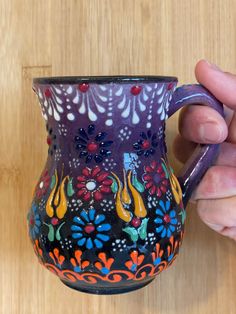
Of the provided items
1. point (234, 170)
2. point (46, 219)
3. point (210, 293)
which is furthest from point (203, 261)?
point (46, 219)

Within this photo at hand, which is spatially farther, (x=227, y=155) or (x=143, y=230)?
(x=227, y=155)

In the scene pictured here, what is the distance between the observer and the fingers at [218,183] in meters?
0.51

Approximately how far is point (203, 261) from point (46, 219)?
0.28 meters

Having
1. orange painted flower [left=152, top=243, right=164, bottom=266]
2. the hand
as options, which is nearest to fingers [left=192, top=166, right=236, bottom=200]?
the hand

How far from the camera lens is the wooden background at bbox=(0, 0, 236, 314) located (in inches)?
23.4

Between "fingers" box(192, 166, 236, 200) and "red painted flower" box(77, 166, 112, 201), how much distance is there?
142 mm

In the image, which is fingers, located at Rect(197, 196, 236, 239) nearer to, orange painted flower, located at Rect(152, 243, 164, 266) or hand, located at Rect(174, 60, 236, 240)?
hand, located at Rect(174, 60, 236, 240)

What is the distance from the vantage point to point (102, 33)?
594mm

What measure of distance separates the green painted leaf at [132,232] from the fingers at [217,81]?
0.18m

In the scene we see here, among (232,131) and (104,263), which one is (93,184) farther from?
(232,131)

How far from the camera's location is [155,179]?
44cm

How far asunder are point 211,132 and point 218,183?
7 cm

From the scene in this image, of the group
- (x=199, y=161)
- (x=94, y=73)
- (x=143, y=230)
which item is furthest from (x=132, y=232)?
(x=94, y=73)

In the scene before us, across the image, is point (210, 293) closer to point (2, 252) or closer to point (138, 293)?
point (138, 293)
